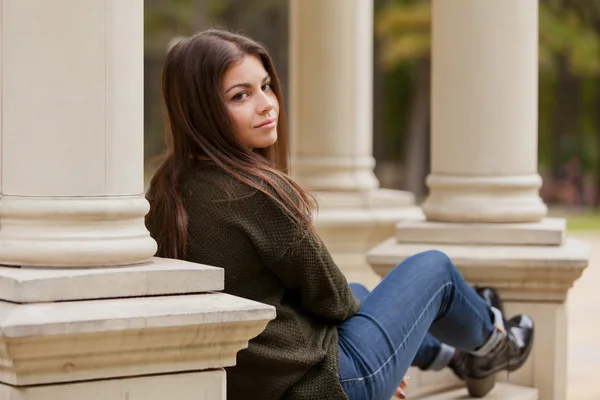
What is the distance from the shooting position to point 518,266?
6645 millimetres

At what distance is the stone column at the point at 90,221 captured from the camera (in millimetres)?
3908

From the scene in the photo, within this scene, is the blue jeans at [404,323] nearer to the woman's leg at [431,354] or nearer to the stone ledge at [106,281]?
the woman's leg at [431,354]

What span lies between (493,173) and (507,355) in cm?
116

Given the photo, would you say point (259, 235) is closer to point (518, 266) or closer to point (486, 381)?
point (486, 381)

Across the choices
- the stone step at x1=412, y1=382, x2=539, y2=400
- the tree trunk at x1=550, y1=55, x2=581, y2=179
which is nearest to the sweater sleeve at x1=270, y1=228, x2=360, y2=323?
the stone step at x1=412, y1=382, x2=539, y2=400

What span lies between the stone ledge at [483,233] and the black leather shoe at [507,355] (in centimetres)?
59

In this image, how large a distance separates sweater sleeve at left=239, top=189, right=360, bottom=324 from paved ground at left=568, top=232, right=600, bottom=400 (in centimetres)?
351

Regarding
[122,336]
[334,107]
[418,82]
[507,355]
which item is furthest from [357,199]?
[418,82]

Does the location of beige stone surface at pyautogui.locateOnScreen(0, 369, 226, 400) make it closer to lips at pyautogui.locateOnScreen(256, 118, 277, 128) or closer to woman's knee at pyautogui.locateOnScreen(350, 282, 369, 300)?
lips at pyautogui.locateOnScreen(256, 118, 277, 128)

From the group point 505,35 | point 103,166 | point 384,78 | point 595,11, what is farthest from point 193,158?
point 384,78

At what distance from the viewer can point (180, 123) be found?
4785mm

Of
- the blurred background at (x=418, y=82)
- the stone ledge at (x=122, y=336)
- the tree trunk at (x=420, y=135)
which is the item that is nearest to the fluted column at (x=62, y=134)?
the stone ledge at (x=122, y=336)

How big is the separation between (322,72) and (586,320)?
404 cm

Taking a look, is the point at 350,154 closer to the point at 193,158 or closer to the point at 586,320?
the point at 586,320
